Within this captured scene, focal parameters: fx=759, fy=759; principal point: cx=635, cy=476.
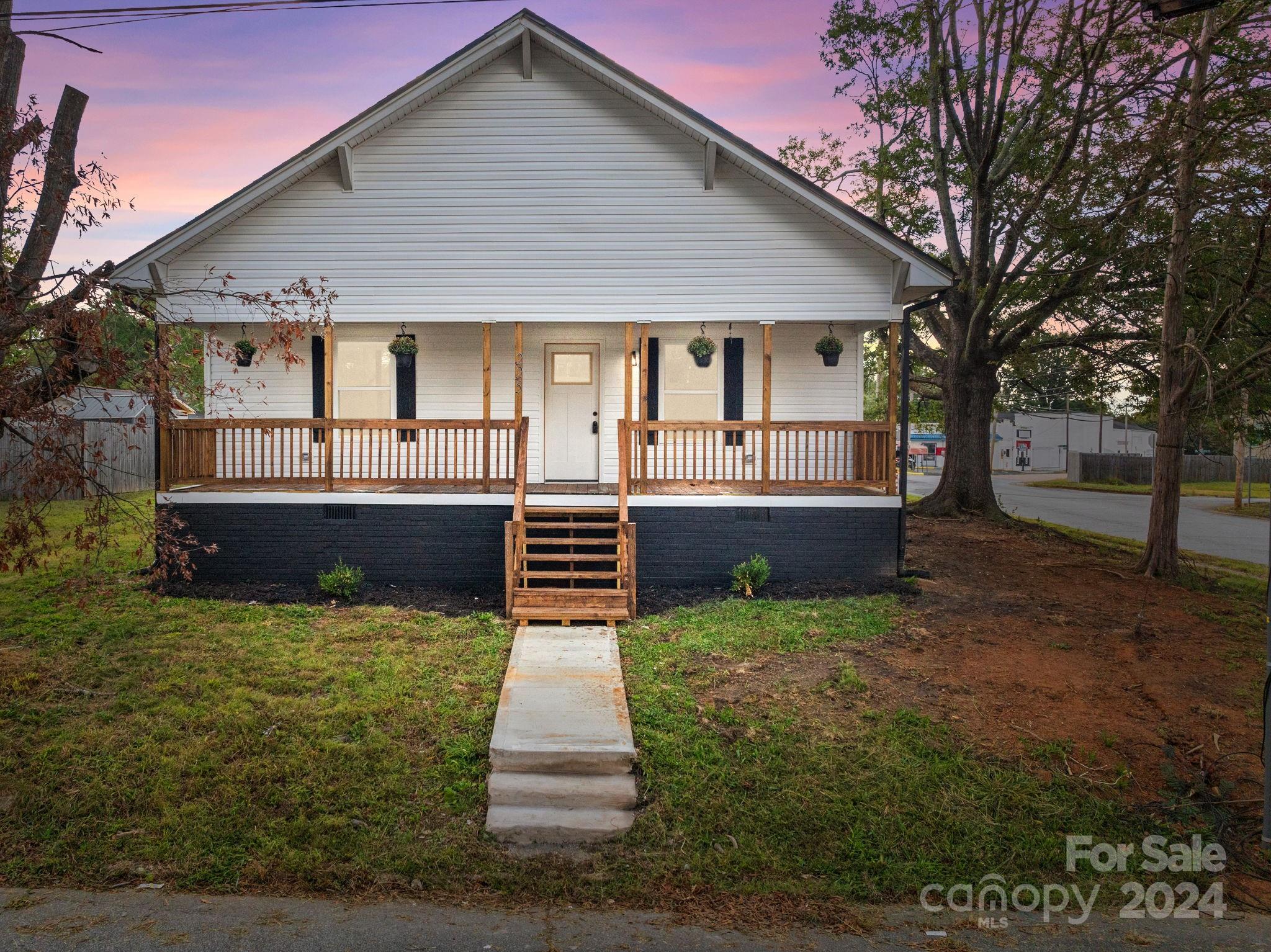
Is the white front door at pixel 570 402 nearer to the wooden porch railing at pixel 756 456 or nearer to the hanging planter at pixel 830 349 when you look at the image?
the wooden porch railing at pixel 756 456

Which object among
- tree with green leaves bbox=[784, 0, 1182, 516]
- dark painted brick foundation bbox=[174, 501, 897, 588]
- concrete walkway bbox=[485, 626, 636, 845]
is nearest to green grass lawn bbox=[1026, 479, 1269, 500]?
tree with green leaves bbox=[784, 0, 1182, 516]

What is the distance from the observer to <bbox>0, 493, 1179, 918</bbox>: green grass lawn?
4.42 metres

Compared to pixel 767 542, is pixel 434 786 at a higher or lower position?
lower

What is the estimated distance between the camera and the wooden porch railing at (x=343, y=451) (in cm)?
1065

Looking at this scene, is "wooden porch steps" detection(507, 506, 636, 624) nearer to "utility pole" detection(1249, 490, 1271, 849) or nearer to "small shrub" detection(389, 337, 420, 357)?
"small shrub" detection(389, 337, 420, 357)

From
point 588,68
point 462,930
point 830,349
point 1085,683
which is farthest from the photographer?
point 830,349

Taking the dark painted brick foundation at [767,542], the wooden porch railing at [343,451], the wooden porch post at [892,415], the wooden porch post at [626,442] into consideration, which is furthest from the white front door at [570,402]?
the wooden porch post at [892,415]

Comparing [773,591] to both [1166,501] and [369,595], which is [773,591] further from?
[1166,501]

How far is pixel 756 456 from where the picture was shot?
508 inches

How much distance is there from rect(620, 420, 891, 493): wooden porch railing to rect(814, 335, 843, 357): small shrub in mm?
1196

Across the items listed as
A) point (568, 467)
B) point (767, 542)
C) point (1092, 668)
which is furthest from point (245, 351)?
point (1092, 668)

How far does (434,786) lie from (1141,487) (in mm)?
40440

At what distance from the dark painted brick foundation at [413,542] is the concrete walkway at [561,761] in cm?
393

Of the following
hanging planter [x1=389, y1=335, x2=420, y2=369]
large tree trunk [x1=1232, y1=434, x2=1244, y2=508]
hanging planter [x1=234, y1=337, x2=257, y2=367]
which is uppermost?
hanging planter [x1=389, y1=335, x2=420, y2=369]
